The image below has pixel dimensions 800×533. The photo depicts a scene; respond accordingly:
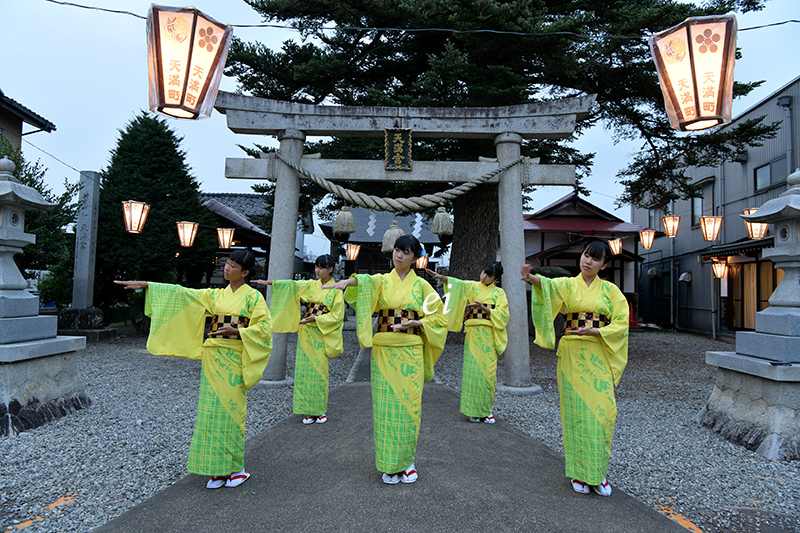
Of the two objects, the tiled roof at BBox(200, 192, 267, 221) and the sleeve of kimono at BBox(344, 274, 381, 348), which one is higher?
the tiled roof at BBox(200, 192, 267, 221)

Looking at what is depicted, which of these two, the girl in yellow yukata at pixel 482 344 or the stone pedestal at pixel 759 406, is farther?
the girl in yellow yukata at pixel 482 344

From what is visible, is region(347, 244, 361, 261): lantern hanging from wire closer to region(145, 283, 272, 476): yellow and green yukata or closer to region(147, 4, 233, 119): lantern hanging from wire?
region(147, 4, 233, 119): lantern hanging from wire

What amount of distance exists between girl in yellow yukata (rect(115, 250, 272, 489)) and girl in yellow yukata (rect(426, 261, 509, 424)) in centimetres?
272

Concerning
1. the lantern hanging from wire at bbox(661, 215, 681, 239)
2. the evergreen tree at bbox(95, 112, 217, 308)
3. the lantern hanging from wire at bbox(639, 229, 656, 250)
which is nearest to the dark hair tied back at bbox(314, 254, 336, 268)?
the evergreen tree at bbox(95, 112, 217, 308)

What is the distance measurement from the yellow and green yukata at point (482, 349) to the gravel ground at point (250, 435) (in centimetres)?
59

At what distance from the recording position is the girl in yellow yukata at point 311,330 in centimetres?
540

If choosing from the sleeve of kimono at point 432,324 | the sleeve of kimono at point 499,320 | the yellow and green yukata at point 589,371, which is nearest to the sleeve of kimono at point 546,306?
the yellow and green yukata at point 589,371

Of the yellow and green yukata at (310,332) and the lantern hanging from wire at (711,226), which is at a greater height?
the lantern hanging from wire at (711,226)

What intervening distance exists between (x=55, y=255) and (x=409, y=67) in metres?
9.70

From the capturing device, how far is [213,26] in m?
5.27

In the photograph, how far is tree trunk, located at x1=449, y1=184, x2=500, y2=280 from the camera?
11.4 meters

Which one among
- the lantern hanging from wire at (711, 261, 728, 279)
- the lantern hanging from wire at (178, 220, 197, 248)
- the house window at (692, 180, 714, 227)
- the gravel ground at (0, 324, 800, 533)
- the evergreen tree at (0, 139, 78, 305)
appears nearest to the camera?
the gravel ground at (0, 324, 800, 533)

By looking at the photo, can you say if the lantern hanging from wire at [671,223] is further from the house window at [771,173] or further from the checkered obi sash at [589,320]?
the checkered obi sash at [589,320]

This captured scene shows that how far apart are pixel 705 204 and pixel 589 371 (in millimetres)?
19342
